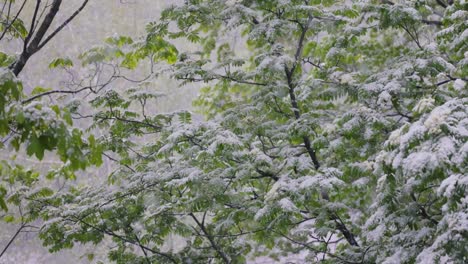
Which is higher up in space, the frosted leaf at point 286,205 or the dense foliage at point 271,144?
the dense foliage at point 271,144

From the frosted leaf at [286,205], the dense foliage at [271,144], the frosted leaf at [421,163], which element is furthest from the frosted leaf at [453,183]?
the frosted leaf at [286,205]

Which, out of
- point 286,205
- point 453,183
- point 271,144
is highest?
point 271,144

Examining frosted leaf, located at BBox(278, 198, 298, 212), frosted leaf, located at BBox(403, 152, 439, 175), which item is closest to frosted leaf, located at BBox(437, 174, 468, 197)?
frosted leaf, located at BBox(403, 152, 439, 175)

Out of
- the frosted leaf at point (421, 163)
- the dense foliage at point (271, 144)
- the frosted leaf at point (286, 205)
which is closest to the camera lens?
the frosted leaf at point (421, 163)

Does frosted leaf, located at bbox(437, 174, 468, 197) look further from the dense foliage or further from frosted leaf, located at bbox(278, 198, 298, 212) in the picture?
frosted leaf, located at bbox(278, 198, 298, 212)

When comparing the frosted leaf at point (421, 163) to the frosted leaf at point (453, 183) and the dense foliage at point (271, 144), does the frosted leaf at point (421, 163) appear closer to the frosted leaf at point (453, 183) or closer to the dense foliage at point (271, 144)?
the frosted leaf at point (453, 183)

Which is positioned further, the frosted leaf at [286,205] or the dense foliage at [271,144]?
the dense foliage at [271,144]

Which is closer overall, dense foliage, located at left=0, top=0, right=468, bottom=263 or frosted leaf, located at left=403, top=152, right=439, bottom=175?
frosted leaf, located at left=403, top=152, right=439, bottom=175

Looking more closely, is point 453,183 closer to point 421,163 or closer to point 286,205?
point 421,163

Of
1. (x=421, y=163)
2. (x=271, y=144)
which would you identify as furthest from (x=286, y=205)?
(x=271, y=144)

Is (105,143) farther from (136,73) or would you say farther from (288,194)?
(136,73)

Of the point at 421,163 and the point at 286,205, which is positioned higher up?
the point at 286,205

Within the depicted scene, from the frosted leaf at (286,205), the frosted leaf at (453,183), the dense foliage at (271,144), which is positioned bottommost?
the frosted leaf at (453,183)

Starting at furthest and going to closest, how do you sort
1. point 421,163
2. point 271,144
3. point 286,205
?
point 271,144 < point 286,205 < point 421,163
